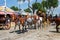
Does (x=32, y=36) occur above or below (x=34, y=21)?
below

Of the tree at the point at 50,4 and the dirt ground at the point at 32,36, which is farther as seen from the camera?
the tree at the point at 50,4

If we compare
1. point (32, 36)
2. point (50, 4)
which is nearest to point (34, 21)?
point (32, 36)

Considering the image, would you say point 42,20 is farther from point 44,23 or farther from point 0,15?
point 0,15

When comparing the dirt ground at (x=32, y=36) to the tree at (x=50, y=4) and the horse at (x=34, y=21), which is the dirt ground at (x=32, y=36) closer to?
the horse at (x=34, y=21)

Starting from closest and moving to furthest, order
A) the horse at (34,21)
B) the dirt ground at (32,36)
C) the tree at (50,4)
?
the dirt ground at (32,36)
the horse at (34,21)
the tree at (50,4)

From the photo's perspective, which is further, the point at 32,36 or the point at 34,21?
the point at 34,21

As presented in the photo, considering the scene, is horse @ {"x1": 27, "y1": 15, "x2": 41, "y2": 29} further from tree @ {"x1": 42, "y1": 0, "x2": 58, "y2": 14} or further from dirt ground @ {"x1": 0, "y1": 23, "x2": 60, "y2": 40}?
tree @ {"x1": 42, "y1": 0, "x2": 58, "y2": 14}

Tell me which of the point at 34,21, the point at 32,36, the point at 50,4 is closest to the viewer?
the point at 32,36

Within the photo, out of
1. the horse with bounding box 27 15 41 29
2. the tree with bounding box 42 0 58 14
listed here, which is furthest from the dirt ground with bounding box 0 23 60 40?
the tree with bounding box 42 0 58 14

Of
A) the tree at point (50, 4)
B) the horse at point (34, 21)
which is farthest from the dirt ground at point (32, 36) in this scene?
the tree at point (50, 4)

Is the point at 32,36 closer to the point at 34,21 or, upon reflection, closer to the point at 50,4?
the point at 34,21

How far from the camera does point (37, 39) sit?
18078 millimetres

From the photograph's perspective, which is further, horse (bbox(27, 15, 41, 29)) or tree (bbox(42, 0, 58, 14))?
tree (bbox(42, 0, 58, 14))

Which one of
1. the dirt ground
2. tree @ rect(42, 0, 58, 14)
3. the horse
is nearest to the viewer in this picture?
the dirt ground
